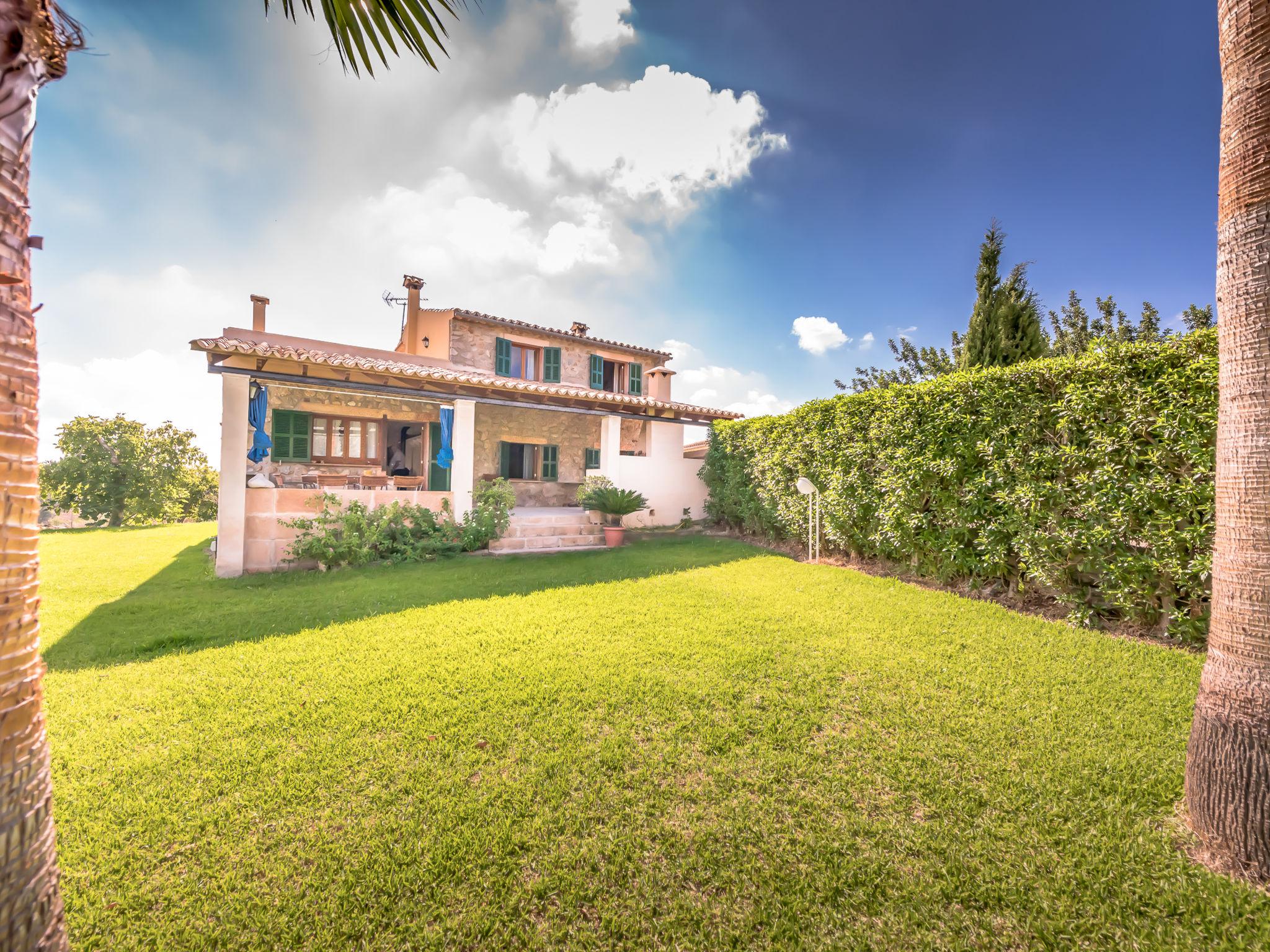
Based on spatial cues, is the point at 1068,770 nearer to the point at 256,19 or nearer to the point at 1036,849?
the point at 1036,849

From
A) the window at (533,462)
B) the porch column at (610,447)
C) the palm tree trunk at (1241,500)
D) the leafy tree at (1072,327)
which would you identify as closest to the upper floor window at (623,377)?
the window at (533,462)

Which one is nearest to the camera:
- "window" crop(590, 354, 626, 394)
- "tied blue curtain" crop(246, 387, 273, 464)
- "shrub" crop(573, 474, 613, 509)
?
"tied blue curtain" crop(246, 387, 273, 464)

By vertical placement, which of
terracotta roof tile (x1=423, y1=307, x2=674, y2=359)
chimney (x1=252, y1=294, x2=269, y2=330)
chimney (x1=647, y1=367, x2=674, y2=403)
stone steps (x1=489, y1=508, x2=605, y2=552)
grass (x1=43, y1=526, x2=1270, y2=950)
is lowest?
grass (x1=43, y1=526, x2=1270, y2=950)

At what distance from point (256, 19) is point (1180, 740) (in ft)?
30.9

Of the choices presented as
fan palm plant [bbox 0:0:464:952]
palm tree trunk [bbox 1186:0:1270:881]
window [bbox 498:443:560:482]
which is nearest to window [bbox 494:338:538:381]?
window [bbox 498:443:560:482]

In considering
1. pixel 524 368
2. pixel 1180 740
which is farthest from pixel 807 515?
pixel 524 368

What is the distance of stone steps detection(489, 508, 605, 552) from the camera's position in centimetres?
1046

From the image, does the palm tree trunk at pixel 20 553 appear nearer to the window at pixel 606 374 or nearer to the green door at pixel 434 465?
the green door at pixel 434 465

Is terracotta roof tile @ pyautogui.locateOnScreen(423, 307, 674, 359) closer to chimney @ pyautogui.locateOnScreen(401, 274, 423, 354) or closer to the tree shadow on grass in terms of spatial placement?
chimney @ pyautogui.locateOnScreen(401, 274, 423, 354)

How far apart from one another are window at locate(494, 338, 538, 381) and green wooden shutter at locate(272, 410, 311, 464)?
5965 millimetres

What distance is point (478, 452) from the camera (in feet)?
48.9

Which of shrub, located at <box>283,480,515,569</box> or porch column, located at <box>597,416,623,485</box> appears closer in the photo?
shrub, located at <box>283,480,515,569</box>

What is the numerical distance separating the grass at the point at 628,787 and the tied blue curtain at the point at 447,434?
5155 mm

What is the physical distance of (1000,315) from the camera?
12.4 metres
